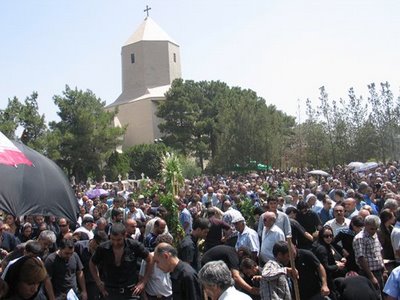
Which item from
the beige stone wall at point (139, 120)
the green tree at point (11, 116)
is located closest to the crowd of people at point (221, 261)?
the green tree at point (11, 116)

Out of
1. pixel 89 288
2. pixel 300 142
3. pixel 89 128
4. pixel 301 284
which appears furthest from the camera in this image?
pixel 300 142

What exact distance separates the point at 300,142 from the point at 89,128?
20343mm

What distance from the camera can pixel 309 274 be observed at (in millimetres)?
6430

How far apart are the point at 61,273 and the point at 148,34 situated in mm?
67956

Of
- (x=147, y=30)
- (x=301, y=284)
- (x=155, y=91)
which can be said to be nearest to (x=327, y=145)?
(x=155, y=91)

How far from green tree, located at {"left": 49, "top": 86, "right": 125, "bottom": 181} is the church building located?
1735 cm

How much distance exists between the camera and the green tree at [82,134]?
4777 centimetres

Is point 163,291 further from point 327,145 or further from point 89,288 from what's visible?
point 327,145

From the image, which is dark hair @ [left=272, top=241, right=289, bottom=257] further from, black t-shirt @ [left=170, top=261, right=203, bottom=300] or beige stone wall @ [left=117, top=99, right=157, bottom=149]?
beige stone wall @ [left=117, top=99, right=157, bottom=149]

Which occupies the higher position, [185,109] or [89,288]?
[185,109]

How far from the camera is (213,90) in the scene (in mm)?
62688

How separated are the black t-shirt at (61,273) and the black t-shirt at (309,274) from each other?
3.04 metres

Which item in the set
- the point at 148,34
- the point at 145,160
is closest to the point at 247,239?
the point at 145,160

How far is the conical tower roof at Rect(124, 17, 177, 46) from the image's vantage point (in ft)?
236
